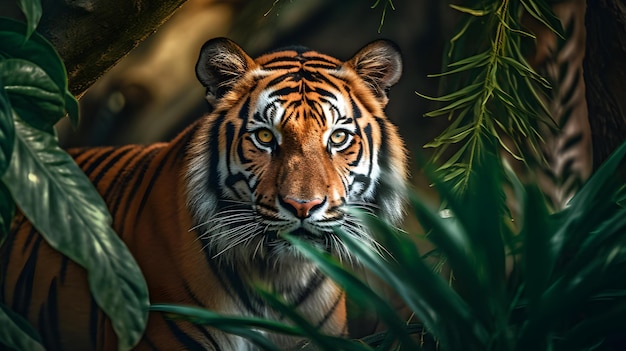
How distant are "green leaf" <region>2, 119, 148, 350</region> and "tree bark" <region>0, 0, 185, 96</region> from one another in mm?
234

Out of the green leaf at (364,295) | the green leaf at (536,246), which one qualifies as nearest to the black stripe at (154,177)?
the green leaf at (364,295)

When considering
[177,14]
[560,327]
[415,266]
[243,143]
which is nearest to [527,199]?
[415,266]

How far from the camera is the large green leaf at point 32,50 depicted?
1.95 meters

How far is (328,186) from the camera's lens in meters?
2.22

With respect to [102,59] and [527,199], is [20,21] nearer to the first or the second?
[102,59]

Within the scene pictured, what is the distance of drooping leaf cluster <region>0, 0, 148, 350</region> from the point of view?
192cm

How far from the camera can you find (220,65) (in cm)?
234

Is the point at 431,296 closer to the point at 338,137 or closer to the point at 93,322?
the point at 338,137

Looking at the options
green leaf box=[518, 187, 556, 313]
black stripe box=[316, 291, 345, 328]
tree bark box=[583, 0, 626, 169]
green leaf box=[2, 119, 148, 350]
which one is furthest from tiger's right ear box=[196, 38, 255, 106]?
green leaf box=[518, 187, 556, 313]

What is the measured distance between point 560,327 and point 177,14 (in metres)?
1.57

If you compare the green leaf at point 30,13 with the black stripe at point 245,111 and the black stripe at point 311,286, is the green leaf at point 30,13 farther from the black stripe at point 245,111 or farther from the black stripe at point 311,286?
the black stripe at point 311,286

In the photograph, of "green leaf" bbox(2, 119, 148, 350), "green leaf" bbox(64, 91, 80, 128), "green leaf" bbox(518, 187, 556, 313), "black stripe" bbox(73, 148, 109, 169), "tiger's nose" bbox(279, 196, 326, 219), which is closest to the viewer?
"green leaf" bbox(518, 187, 556, 313)

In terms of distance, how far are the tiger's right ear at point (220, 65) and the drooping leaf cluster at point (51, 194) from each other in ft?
1.44

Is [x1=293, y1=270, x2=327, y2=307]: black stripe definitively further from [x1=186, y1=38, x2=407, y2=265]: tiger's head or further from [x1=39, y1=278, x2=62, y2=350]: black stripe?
[x1=39, y1=278, x2=62, y2=350]: black stripe
